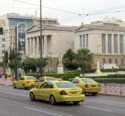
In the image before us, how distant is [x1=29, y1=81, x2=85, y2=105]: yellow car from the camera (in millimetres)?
20859

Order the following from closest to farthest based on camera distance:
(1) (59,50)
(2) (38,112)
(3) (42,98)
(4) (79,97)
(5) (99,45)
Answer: (2) (38,112) → (4) (79,97) → (3) (42,98) → (5) (99,45) → (1) (59,50)

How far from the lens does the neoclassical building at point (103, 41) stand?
139875 mm

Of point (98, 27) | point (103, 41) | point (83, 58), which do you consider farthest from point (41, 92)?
point (103, 41)

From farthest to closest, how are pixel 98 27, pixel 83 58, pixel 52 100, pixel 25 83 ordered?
pixel 98 27 < pixel 83 58 < pixel 25 83 < pixel 52 100

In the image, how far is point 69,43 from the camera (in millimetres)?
157625

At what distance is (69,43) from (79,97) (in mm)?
136761

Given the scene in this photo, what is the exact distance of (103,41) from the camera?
144m

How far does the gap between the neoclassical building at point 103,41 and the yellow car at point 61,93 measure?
11588cm

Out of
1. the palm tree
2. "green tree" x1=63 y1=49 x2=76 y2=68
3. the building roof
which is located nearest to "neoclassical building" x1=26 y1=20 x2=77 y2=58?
"green tree" x1=63 y1=49 x2=76 y2=68

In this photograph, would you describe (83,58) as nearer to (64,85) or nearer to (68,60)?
(68,60)

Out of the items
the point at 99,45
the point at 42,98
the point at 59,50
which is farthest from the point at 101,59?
the point at 42,98

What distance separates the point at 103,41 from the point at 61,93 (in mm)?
123742

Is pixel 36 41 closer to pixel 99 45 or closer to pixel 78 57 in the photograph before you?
pixel 99 45

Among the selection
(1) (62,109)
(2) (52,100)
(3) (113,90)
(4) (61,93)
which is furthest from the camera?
(3) (113,90)
